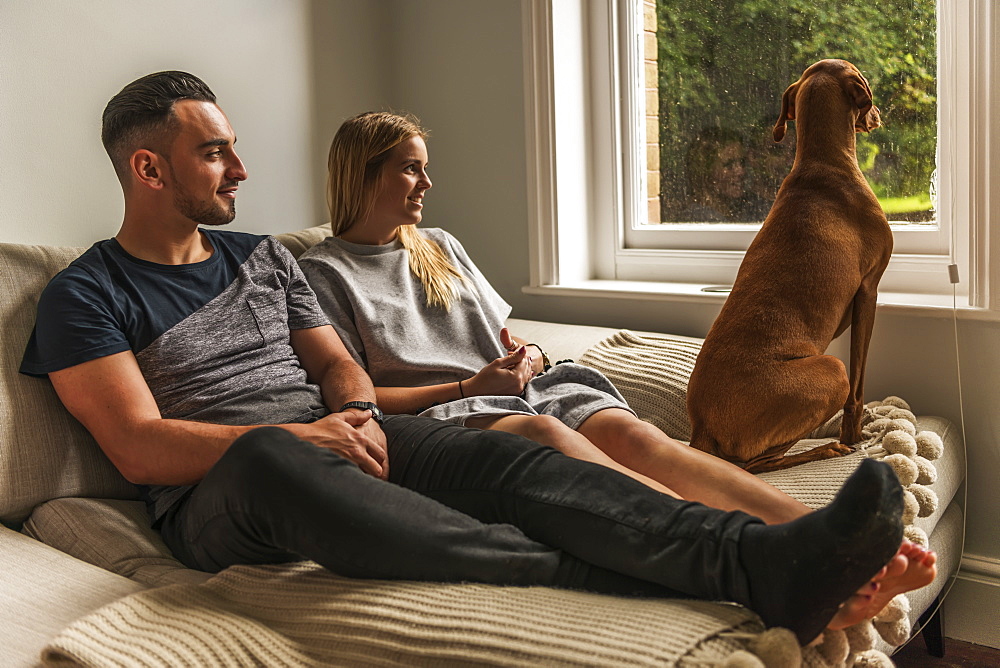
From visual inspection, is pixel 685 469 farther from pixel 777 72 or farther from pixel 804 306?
pixel 777 72

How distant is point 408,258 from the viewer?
6.47 feet

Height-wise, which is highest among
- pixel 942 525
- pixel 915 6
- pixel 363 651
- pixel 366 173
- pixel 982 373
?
pixel 915 6

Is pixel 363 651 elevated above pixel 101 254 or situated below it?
below

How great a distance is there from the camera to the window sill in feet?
6.13

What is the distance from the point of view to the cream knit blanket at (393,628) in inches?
37.1

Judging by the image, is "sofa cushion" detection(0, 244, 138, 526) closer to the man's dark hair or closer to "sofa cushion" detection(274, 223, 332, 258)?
the man's dark hair

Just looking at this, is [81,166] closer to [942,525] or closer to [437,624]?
[437,624]

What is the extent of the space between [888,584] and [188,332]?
1.22 metres

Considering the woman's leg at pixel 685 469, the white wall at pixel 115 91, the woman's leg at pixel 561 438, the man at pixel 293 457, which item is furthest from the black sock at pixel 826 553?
the white wall at pixel 115 91

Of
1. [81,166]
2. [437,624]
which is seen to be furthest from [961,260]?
[81,166]

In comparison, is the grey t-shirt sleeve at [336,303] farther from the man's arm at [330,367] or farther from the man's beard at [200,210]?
the man's beard at [200,210]

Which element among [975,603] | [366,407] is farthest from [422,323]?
[975,603]

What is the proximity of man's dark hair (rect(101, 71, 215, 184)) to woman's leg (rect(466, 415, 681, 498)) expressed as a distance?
854mm

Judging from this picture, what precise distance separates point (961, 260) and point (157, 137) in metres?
1.72
